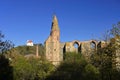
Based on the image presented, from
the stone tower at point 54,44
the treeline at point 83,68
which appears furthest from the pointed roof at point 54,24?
the treeline at point 83,68

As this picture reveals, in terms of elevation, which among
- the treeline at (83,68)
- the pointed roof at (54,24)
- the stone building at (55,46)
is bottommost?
the treeline at (83,68)

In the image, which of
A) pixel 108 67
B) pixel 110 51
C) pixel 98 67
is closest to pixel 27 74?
pixel 98 67

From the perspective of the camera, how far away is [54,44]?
81.0 metres

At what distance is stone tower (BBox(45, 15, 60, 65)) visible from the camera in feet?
263

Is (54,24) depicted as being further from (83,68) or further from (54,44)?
(83,68)

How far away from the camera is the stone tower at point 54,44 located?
80312mm

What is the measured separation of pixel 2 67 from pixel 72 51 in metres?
51.5

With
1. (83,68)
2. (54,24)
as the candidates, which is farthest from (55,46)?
(83,68)

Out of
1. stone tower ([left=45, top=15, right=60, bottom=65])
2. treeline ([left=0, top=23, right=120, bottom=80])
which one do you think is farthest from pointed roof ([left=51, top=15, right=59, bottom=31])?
treeline ([left=0, top=23, right=120, bottom=80])

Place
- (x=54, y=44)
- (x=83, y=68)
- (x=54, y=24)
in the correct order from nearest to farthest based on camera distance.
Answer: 1. (x=83, y=68)
2. (x=54, y=44)
3. (x=54, y=24)

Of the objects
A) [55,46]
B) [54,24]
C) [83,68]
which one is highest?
[54,24]

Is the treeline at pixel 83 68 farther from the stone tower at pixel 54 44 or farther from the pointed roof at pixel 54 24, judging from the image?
the pointed roof at pixel 54 24

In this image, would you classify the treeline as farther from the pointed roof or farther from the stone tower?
the pointed roof

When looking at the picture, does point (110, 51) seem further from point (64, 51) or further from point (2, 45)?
point (64, 51)
